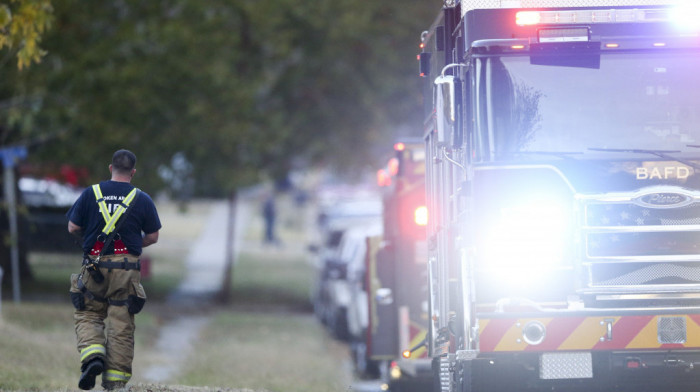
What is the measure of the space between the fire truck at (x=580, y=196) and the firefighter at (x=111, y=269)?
2552mm

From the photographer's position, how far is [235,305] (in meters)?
26.6

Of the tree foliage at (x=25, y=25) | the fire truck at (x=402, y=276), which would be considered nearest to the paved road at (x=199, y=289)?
the fire truck at (x=402, y=276)

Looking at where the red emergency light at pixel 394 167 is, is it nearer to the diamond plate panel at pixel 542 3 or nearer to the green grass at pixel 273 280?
the diamond plate panel at pixel 542 3

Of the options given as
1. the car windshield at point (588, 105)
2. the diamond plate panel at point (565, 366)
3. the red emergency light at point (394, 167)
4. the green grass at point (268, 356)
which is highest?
the car windshield at point (588, 105)

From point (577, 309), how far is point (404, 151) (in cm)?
502

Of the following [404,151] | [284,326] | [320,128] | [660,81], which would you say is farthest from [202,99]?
[660,81]

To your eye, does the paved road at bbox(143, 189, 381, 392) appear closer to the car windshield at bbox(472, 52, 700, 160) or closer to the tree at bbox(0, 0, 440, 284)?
the tree at bbox(0, 0, 440, 284)

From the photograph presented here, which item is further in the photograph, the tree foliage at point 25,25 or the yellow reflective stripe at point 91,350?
the tree foliage at point 25,25

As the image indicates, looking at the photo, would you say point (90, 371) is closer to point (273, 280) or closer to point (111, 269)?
point (111, 269)

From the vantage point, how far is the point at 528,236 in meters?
8.16

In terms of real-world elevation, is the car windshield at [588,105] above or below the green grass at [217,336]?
above

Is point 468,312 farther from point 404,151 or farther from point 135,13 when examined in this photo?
point 135,13

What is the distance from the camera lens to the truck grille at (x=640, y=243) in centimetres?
817

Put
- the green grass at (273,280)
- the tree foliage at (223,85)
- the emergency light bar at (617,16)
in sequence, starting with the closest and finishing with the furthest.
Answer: the emergency light bar at (617,16), the tree foliage at (223,85), the green grass at (273,280)
